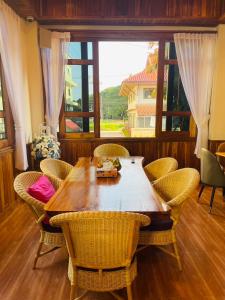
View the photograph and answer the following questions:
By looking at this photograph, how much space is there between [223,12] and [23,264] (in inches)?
173

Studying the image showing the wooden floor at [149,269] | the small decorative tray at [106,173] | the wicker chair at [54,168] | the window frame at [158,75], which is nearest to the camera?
the wooden floor at [149,269]

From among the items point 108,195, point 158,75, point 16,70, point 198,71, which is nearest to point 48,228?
point 108,195

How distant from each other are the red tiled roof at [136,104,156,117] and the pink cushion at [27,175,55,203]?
2.62 m

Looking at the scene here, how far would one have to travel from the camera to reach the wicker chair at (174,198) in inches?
72.9

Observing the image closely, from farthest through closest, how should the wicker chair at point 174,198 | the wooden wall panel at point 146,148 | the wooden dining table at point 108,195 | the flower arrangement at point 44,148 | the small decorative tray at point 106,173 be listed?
the wooden wall panel at point 146,148 < the flower arrangement at point 44,148 < the small decorative tray at point 106,173 < the wicker chair at point 174,198 < the wooden dining table at point 108,195

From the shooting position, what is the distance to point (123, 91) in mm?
4281

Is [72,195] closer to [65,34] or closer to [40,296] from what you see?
[40,296]

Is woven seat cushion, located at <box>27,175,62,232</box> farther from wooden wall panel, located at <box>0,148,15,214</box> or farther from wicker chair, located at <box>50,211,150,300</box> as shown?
wooden wall panel, located at <box>0,148,15,214</box>

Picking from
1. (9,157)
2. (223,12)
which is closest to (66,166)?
(9,157)

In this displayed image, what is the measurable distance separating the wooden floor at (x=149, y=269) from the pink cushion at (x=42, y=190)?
629 millimetres

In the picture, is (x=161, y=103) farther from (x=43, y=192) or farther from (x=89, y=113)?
(x=43, y=192)

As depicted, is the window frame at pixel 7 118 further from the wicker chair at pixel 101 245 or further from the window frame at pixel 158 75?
the wicker chair at pixel 101 245

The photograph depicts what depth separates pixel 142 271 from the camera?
1.96 metres

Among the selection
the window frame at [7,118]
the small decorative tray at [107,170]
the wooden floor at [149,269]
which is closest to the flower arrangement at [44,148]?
the window frame at [7,118]
